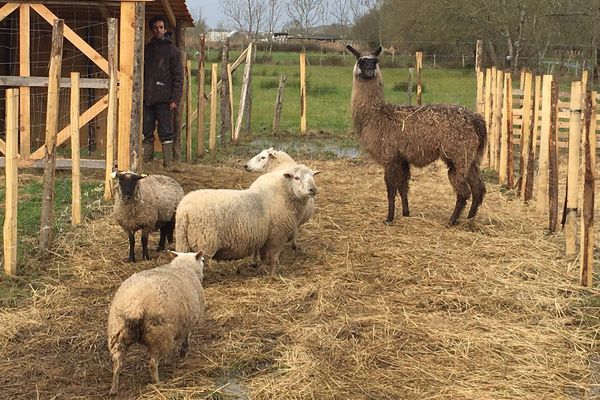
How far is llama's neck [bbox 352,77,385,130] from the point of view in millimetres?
10195

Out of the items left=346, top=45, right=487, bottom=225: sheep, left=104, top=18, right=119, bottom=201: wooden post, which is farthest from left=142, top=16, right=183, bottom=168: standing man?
left=346, top=45, right=487, bottom=225: sheep

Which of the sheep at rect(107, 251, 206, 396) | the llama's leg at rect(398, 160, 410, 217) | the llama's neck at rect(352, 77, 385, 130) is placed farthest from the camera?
the llama's neck at rect(352, 77, 385, 130)

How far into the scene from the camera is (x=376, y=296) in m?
6.64

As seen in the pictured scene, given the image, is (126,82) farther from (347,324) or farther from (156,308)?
(156,308)

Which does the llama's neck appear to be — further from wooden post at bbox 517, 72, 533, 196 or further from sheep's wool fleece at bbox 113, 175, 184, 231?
sheep's wool fleece at bbox 113, 175, 184, 231

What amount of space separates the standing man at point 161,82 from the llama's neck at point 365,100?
365cm

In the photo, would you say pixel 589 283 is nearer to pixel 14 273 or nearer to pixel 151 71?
pixel 14 273

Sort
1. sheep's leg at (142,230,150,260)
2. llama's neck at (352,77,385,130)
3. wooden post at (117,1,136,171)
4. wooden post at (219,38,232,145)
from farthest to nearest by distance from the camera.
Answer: wooden post at (219,38,232,145)
wooden post at (117,1,136,171)
llama's neck at (352,77,385,130)
sheep's leg at (142,230,150,260)

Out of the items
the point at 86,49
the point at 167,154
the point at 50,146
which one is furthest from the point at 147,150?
the point at 50,146

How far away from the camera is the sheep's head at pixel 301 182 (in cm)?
751

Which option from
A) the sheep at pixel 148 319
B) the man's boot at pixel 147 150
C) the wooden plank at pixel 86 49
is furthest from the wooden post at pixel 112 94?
the sheep at pixel 148 319

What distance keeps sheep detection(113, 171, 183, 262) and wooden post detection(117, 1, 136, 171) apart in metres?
2.69

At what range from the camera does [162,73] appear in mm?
12477

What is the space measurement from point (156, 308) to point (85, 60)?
445 inches
